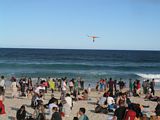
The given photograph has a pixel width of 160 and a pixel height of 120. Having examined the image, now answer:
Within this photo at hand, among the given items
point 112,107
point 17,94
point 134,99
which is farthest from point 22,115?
point 134,99

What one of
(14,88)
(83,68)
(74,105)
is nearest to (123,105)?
(74,105)

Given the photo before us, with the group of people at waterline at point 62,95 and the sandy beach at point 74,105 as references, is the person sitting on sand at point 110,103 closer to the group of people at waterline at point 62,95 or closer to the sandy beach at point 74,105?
the group of people at waterline at point 62,95

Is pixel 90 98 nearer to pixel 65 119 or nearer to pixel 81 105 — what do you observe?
pixel 81 105

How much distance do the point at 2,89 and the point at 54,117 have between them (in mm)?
8921

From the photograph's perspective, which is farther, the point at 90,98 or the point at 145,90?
the point at 145,90

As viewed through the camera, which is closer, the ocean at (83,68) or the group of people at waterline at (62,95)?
the group of people at waterline at (62,95)

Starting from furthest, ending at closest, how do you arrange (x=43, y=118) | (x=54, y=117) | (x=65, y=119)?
(x=65, y=119) → (x=43, y=118) → (x=54, y=117)

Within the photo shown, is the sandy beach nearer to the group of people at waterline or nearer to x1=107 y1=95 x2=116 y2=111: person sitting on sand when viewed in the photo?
the group of people at waterline

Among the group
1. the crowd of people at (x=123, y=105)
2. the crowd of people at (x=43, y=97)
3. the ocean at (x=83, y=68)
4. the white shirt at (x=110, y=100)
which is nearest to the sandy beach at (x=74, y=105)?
the crowd of people at (x=43, y=97)

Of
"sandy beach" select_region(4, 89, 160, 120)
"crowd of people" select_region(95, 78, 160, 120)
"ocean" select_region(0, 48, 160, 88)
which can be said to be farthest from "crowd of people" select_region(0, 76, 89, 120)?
"ocean" select_region(0, 48, 160, 88)

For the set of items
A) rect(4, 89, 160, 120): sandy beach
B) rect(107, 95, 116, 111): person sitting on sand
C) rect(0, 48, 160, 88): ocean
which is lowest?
rect(0, 48, 160, 88): ocean

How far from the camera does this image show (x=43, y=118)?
502 inches

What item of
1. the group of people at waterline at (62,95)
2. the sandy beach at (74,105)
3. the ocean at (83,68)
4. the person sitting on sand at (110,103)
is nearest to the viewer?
the group of people at waterline at (62,95)

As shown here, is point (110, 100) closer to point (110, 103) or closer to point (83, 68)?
point (110, 103)
